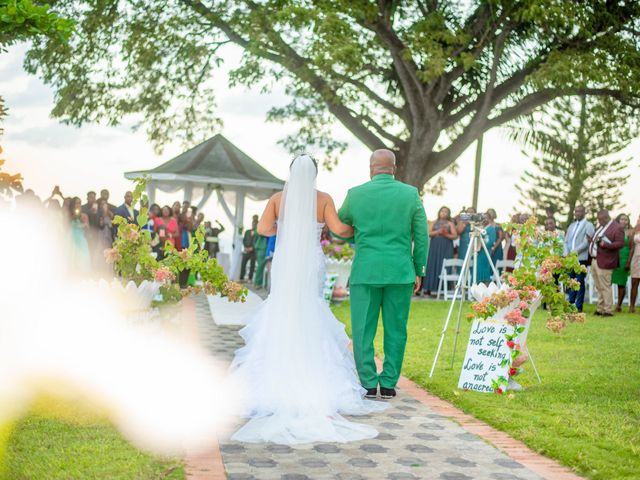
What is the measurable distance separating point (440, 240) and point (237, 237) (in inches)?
371

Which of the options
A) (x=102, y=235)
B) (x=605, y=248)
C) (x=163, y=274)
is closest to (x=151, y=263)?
(x=163, y=274)

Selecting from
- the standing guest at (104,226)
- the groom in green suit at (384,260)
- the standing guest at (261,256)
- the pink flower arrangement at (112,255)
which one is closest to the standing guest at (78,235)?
the standing guest at (104,226)

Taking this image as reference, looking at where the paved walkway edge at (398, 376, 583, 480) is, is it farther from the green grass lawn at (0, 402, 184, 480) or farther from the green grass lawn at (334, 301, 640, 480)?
the green grass lawn at (0, 402, 184, 480)

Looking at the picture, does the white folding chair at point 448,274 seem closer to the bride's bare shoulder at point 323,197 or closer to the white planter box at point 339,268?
the white planter box at point 339,268

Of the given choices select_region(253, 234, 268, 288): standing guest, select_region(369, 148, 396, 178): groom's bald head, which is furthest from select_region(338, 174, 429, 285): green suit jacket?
select_region(253, 234, 268, 288): standing guest

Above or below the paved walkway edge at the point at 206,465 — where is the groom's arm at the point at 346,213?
above

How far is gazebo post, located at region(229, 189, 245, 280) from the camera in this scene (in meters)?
30.6

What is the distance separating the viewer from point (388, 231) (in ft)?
26.8

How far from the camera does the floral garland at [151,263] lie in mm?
9422

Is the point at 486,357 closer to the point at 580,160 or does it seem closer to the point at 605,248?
the point at 605,248

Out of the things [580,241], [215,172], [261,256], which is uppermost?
[215,172]

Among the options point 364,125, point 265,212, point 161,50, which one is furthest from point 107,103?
point 265,212

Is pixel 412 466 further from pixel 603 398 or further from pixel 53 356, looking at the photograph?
pixel 53 356

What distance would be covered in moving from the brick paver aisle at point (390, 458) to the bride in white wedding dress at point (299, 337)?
0.43 meters
